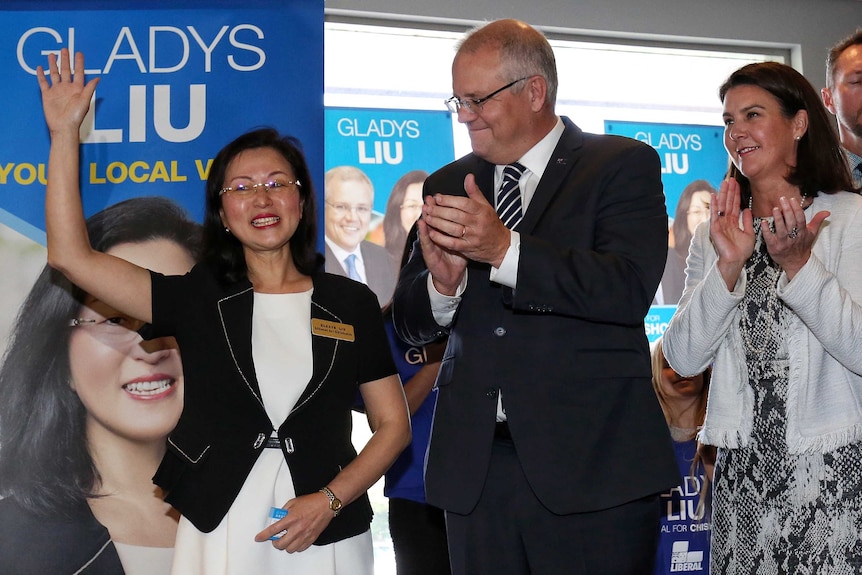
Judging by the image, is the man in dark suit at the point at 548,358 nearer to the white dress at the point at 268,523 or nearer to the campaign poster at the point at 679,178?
the white dress at the point at 268,523

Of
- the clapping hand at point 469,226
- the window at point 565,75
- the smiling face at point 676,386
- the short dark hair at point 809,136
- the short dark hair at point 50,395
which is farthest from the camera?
the window at point 565,75

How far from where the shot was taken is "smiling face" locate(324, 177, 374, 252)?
5.02 meters

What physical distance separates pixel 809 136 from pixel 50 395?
2.35 m

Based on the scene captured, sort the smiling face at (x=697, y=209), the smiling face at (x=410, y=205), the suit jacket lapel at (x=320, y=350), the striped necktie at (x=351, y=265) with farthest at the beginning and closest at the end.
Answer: the smiling face at (x=697, y=209) → the smiling face at (x=410, y=205) → the striped necktie at (x=351, y=265) → the suit jacket lapel at (x=320, y=350)

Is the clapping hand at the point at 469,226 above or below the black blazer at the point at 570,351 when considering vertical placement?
above

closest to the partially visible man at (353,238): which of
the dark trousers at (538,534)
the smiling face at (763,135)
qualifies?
the smiling face at (763,135)

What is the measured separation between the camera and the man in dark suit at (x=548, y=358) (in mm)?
1872

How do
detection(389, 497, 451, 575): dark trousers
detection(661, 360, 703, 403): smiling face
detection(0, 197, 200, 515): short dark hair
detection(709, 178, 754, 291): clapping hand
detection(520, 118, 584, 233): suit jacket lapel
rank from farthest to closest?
detection(661, 360, 703, 403): smiling face → detection(389, 497, 451, 575): dark trousers → detection(0, 197, 200, 515): short dark hair → detection(709, 178, 754, 291): clapping hand → detection(520, 118, 584, 233): suit jacket lapel

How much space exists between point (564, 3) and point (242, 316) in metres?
3.97

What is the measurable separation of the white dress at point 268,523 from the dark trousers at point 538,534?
12.0 inches

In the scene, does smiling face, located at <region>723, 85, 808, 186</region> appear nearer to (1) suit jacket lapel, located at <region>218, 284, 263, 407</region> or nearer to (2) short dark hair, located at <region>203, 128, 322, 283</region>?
(2) short dark hair, located at <region>203, 128, 322, 283</region>

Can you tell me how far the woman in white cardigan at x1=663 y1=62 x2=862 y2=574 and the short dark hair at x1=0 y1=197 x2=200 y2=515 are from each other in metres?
1.60

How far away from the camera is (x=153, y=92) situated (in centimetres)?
291

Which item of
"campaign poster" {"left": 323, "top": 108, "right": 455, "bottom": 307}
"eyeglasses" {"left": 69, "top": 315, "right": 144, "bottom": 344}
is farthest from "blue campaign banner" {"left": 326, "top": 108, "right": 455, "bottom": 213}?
"eyeglasses" {"left": 69, "top": 315, "right": 144, "bottom": 344}
